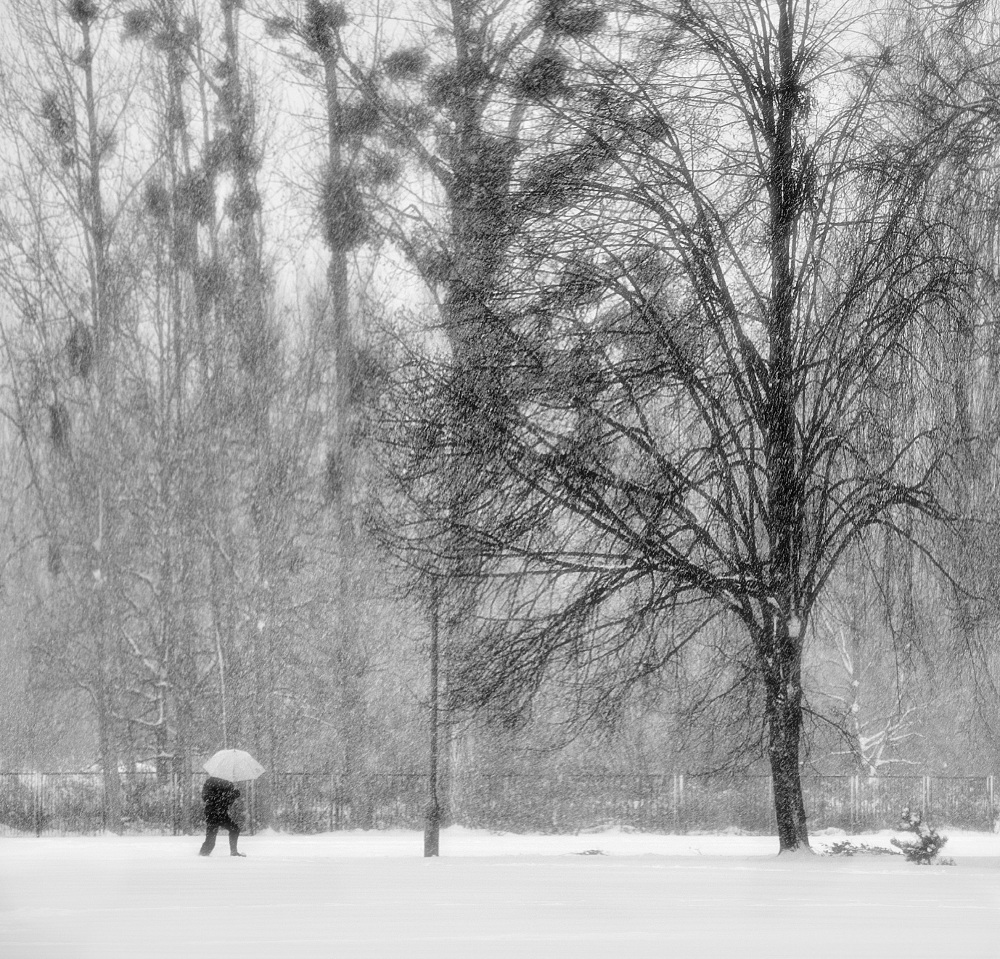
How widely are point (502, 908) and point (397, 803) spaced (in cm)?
1707

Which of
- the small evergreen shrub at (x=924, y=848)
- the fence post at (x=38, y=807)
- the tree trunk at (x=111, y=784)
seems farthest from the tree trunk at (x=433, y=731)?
the fence post at (x=38, y=807)

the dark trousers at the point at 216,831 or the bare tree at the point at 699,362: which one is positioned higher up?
the bare tree at the point at 699,362

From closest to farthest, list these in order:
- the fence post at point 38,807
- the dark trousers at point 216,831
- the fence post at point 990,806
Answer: the dark trousers at point 216,831 < the fence post at point 38,807 < the fence post at point 990,806

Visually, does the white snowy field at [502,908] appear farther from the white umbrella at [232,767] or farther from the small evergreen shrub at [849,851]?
the white umbrella at [232,767]

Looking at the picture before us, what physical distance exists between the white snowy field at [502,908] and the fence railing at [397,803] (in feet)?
31.5

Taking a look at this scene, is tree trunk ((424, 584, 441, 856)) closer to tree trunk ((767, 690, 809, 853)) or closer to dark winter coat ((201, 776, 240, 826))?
dark winter coat ((201, 776, 240, 826))

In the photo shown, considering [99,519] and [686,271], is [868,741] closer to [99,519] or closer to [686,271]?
[99,519]

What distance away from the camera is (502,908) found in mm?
10508

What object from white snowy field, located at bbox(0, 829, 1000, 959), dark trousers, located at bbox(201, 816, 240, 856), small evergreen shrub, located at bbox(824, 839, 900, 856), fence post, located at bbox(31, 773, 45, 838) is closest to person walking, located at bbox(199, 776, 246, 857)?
dark trousers, located at bbox(201, 816, 240, 856)

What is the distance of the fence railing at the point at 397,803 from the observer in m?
26.9

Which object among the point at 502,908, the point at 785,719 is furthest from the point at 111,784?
the point at 502,908

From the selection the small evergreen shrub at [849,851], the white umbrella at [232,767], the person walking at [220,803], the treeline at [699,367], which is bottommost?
the small evergreen shrub at [849,851]

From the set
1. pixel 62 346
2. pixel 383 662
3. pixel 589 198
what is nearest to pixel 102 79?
pixel 62 346

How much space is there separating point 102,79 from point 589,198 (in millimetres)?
15935
